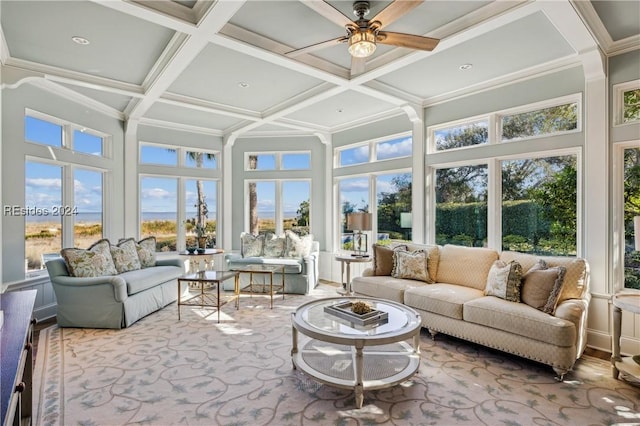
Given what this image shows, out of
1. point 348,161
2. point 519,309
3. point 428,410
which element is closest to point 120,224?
point 348,161

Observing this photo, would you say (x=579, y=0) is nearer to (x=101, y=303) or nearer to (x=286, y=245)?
(x=286, y=245)

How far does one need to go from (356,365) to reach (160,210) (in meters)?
5.42

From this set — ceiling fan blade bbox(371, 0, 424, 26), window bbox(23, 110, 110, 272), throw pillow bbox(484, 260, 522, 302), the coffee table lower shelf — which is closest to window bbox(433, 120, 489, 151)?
throw pillow bbox(484, 260, 522, 302)

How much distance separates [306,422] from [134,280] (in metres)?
3.17

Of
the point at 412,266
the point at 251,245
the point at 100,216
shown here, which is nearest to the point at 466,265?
the point at 412,266

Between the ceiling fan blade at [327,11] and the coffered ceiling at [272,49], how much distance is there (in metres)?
0.06

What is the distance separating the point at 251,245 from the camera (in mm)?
6477

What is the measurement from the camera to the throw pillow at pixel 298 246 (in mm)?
6340

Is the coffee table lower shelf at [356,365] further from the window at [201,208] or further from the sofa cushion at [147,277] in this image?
the window at [201,208]

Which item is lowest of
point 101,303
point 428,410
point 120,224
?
point 428,410

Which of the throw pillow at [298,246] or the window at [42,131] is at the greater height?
the window at [42,131]

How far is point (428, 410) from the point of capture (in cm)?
243

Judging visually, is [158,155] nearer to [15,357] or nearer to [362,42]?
[362,42]

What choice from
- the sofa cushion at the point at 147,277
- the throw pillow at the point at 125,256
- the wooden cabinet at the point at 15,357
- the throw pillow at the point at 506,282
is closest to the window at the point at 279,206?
the sofa cushion at the point at 147,277
